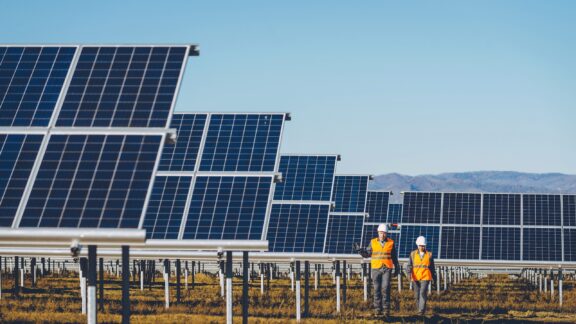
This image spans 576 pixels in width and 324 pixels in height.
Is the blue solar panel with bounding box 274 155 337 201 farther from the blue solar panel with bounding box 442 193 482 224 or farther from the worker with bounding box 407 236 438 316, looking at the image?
the blue solar panel with bounding box 442 193 482 224

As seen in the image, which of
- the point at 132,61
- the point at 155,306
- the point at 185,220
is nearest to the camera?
the point at 132,61

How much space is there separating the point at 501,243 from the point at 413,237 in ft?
22.6

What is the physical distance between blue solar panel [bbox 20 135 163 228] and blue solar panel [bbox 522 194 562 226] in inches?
1321

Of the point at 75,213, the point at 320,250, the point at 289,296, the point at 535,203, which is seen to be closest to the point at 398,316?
the point at 320,250

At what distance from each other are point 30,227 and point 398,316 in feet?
44.0

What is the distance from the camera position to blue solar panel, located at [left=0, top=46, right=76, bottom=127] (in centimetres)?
2108

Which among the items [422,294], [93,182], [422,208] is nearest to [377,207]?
[422,208]

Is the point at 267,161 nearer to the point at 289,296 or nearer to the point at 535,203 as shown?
the point at 289,296

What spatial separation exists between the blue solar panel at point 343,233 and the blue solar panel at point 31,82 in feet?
59.0

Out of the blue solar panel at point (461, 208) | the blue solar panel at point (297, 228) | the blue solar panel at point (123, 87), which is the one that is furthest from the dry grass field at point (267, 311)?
the blue solar panel at point (461, 208)

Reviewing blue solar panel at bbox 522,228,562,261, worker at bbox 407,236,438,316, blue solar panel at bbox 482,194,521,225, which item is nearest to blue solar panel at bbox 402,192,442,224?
blue solar panel at bbox 482,194,521,225

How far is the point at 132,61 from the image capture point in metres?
22.5

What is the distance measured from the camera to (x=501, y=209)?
52750mm

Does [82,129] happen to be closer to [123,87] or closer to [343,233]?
[123,87]
